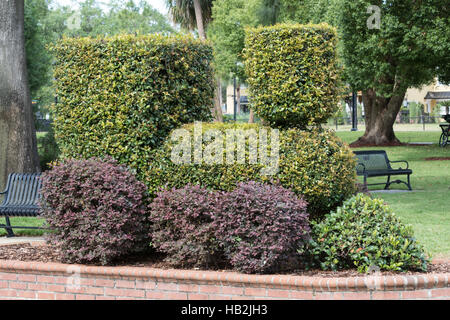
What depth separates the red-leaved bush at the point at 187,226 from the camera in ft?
20.2

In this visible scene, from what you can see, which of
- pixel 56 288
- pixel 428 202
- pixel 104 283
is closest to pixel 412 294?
pixel 104 283

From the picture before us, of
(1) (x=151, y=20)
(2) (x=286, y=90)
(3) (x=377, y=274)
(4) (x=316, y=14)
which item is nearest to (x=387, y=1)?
(4) (x=316, y=14)

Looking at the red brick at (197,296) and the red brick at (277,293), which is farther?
the red brick at (197,296)

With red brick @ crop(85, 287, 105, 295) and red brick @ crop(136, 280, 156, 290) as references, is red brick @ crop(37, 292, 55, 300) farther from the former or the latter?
red brick @ crop(136, 280, 156, 290)

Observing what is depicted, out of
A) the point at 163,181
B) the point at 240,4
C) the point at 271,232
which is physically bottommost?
the point at 271,232

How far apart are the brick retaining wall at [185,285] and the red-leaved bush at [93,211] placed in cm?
29

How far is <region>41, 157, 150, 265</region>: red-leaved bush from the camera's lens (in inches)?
251

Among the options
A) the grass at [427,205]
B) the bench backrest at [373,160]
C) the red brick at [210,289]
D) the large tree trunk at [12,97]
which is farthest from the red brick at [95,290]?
the bench backrest at [373,160]

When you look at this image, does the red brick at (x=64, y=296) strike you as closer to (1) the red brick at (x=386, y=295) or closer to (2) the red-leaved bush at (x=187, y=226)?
(2) the red-leaved bush at (x=187, y=226)

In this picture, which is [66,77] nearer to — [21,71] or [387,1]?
[21,71]

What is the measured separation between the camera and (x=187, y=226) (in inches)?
245

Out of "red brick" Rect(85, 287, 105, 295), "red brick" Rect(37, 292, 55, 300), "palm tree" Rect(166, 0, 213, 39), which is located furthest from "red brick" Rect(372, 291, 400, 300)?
"palm tree" Rect(166, 0, 213, 39)

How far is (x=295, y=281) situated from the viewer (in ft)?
18.0

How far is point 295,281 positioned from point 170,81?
293 cm
